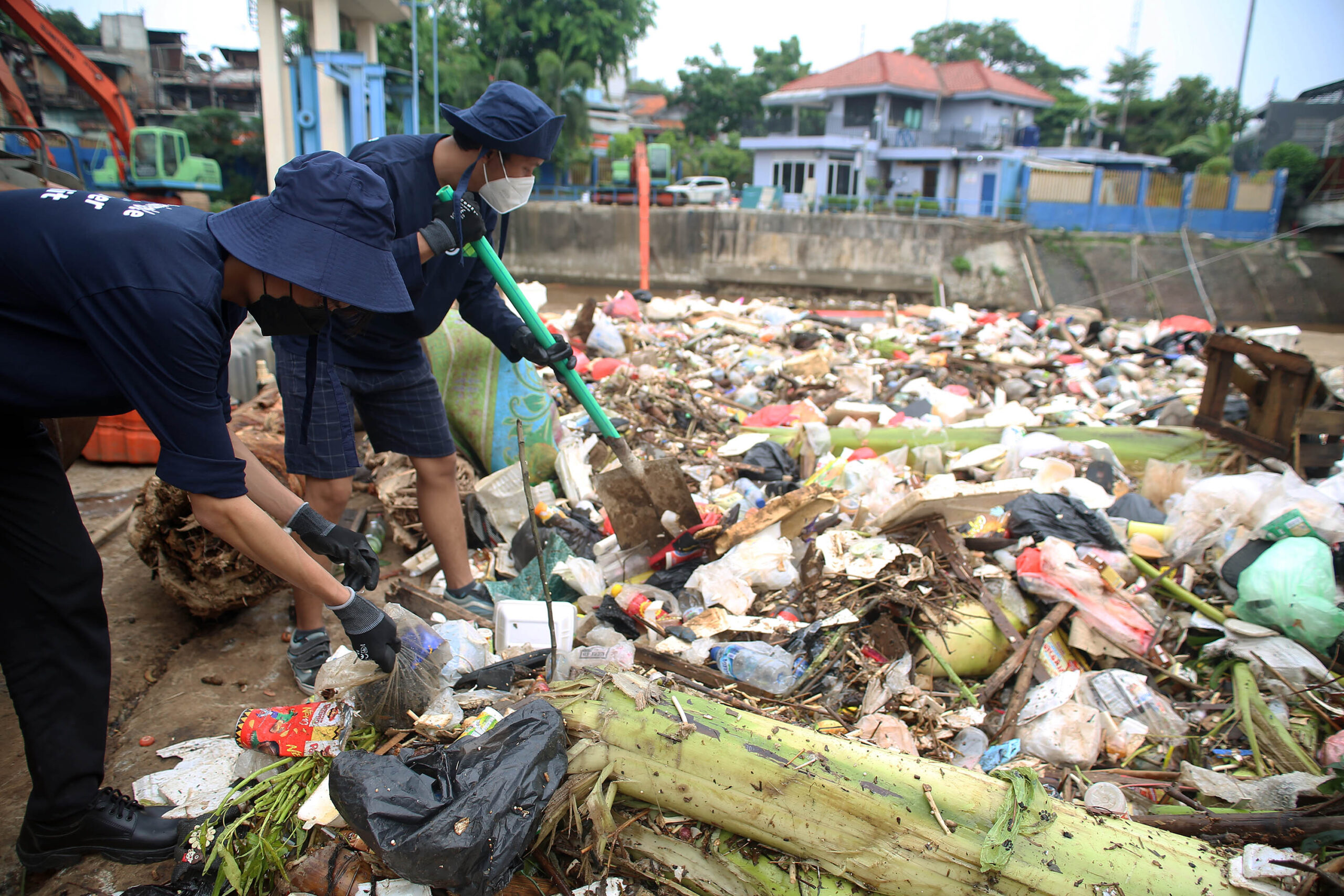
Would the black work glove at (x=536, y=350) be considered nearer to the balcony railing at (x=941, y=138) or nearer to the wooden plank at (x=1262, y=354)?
the wooden plank at (x=1262, y=354)

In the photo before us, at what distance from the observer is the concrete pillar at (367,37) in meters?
8.49

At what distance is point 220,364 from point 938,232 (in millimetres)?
17375

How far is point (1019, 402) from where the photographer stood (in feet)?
21.5

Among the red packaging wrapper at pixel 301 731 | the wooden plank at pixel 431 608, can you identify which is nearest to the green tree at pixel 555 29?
the wooden plank at pixel 431 608

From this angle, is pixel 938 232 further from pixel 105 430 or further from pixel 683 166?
pixel 105 430

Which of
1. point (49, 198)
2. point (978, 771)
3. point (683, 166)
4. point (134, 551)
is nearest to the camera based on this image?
point (49, 198)

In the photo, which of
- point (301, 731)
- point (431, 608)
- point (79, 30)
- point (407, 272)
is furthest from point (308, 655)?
point (79, 30)

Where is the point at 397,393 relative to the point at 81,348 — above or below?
below

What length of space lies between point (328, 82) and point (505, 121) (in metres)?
6.36

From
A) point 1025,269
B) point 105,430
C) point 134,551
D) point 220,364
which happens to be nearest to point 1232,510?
point 220,364

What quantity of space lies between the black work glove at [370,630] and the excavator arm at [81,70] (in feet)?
→ 15.3

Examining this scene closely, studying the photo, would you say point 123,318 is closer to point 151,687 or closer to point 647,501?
point 151,687

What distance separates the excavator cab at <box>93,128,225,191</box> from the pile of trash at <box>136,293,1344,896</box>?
11559 mm

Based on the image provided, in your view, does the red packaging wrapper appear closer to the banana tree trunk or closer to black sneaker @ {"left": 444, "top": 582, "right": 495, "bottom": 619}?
the banana tree trunk
